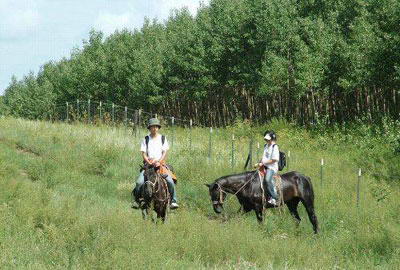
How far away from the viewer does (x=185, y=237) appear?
10.2 metres

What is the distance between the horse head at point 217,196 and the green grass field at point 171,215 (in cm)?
29

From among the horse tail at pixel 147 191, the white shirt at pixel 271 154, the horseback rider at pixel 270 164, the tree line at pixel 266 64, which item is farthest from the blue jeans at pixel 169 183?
the tree line at pixel 266 64

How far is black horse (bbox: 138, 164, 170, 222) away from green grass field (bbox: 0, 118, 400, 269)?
1.48ft

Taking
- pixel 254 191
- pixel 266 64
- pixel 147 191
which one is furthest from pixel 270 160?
pixel 266 64

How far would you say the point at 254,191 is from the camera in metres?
14.4

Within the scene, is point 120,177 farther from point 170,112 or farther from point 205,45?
point 170,112

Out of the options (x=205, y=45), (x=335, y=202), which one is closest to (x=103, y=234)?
(x=335, y=202)

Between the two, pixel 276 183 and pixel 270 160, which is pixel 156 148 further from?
pixel 276 183

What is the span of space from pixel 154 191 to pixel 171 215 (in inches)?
35.3

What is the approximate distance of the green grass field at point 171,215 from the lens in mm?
8125

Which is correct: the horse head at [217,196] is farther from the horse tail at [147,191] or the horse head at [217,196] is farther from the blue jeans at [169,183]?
the horse tail at [147,191]

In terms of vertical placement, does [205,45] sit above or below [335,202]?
above

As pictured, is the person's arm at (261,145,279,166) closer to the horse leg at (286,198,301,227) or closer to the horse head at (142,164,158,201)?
the horse leg at (286,198,301,227)

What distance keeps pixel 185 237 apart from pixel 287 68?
2706 centimetres
